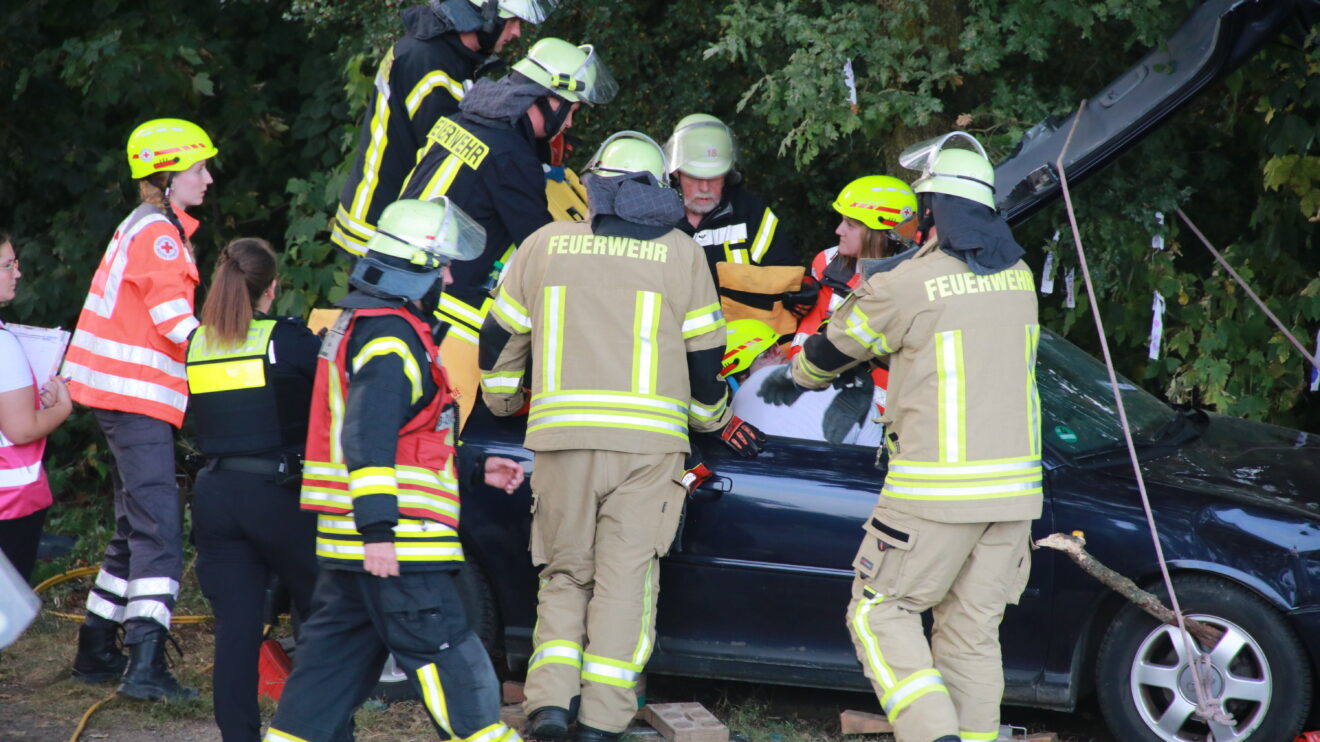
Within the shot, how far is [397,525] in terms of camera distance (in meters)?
3.62

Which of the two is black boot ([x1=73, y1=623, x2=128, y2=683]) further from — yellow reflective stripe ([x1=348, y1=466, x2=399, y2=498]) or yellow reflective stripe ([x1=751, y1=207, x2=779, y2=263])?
yellow reflective stripe ([x1=751, y1=207, x2=779, y2=263])

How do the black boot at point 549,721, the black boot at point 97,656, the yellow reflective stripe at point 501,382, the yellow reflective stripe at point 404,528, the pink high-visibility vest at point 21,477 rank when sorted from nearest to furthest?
the yellow reflective stripe at point 404,528 < the black boot at point 549,721 < the yellow reflective stripe at point 501,382 < the pink high-visibility vest at point 21,477 < the black boot at point 97,656

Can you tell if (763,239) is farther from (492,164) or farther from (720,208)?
(492,164)

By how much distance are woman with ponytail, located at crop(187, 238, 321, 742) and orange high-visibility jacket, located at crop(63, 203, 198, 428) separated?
871 millimetres

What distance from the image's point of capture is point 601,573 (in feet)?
14.8

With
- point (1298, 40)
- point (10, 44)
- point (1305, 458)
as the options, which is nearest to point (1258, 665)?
point (1305, 458)

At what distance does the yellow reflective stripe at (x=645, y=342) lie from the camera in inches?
174

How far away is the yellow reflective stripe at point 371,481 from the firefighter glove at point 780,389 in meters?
1.82

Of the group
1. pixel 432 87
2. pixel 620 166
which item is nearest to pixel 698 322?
pixel 620 166

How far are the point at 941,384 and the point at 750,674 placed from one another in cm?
133

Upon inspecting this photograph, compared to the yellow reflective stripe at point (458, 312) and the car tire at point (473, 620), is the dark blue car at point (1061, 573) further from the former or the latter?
the yellow reflective stripe at point (458, 312)

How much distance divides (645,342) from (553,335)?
294 millimetres

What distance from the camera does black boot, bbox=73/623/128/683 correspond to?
5.26m

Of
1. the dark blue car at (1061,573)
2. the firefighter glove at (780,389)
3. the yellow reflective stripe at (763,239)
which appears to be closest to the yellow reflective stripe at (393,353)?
the dark blue car at (1061,573)
